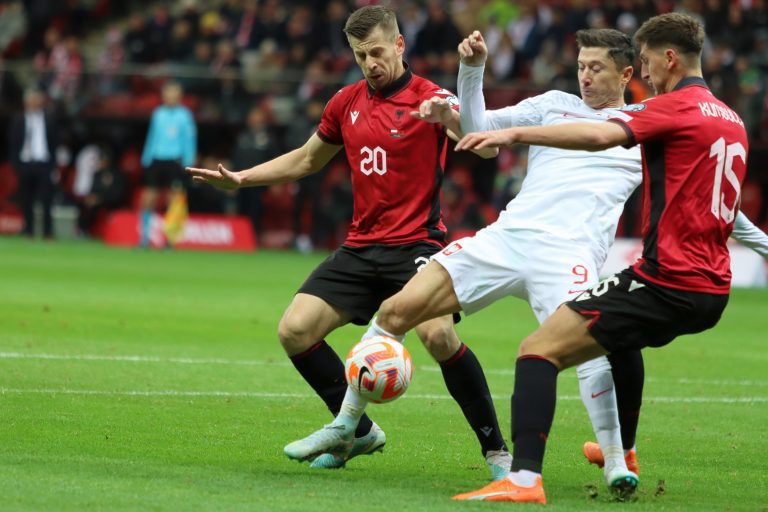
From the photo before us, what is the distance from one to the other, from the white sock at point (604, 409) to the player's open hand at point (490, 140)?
1.41m

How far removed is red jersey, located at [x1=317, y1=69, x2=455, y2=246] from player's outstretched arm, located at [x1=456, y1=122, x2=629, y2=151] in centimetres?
154

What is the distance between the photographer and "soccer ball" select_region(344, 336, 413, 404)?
22.1 ft

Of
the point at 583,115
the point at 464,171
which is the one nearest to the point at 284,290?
the point at 464,171

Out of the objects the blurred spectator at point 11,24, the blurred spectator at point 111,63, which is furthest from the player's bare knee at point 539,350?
the blurred spectator at point 11,24

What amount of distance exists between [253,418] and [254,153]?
17112 mm

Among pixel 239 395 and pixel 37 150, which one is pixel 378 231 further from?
pixel 37 150

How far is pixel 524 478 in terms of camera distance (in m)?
6.05

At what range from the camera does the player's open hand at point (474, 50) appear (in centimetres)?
696

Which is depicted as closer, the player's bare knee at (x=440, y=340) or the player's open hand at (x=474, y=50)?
the player's open hand at (x=474, y=50)

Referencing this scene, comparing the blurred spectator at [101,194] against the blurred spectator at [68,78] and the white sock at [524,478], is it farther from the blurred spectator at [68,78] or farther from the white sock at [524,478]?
the white sock at [524,478]

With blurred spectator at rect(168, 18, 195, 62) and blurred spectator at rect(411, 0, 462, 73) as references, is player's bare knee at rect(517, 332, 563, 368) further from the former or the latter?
blurred spectator at rect(168, 18, 195, 62)

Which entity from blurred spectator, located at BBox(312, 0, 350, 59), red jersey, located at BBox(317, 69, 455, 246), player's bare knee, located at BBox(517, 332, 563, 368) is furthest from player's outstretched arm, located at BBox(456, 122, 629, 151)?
blurred spectator, located at BBox(312, 0, 350, 59)

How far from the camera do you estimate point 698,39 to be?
631 centimetres

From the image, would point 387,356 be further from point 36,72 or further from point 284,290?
point 36,72
